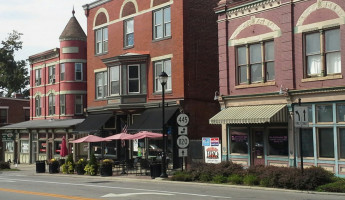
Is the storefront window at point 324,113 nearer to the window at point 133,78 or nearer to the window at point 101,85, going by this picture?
the window at point 133,78

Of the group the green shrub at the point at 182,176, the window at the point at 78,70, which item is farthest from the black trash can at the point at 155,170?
the window at the point at 78,70

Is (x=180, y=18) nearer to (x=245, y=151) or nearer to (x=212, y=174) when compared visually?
(x=245, y=151)

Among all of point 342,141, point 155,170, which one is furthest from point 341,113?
point 155,170

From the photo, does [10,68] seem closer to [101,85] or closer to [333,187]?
[101,85]

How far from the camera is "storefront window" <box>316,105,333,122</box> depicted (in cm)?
2098

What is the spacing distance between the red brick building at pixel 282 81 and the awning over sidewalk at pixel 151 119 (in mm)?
4299

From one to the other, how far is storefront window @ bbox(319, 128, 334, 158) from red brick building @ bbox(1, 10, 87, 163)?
24.3 m

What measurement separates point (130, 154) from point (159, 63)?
6.87 m

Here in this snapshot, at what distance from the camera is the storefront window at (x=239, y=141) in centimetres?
2462

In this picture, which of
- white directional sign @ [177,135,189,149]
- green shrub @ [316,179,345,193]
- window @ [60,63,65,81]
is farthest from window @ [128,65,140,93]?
green shrub @ [316,179,345,193]

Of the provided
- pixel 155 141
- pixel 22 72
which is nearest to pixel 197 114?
pixel 155 141

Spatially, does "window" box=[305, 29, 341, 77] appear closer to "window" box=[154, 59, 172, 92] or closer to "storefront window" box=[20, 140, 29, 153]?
"window" box=[154, 59, 172, 92]

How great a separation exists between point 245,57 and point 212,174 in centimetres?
700

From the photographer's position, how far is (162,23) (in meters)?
30.7
